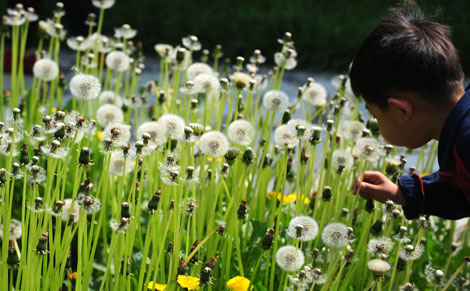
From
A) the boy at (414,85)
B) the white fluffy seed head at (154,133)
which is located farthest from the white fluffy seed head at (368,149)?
the white fluffy seed head at (154,133)

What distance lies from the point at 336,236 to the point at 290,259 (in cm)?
10

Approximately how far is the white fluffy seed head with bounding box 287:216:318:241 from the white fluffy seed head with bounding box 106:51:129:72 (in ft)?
3.36

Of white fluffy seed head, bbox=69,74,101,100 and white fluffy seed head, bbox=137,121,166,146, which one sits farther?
white fluffy seed head, bbox=137,121,166,146

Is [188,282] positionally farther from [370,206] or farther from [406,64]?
[406,64]

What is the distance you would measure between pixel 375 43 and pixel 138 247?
2.66 feet

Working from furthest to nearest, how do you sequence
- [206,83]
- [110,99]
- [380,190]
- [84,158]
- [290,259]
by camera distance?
[110,99] < [206,83] < [380,190] < [290,259] < [84,158]

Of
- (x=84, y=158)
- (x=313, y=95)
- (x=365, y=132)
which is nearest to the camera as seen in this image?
(x=84, y=158)

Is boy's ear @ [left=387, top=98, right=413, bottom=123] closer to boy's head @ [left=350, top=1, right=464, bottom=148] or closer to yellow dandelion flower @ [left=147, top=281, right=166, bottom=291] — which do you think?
boy's head @ [left=350, top=1, right=464, bottom=148]

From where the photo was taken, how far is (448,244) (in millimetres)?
2127

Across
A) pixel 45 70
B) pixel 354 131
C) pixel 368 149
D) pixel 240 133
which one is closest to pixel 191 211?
pixel 240 133

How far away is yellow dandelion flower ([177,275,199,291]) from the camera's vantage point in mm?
1371

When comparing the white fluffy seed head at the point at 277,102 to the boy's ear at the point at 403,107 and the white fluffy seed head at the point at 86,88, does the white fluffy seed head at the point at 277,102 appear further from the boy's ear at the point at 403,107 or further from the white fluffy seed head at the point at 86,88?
the white fluffy seed head at the point at 86,88

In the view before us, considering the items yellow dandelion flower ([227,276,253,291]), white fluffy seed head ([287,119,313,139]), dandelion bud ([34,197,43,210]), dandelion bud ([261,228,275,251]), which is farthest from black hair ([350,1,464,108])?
dandelion bud ([34,197,43,210])

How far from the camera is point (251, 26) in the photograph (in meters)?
4.97
